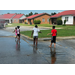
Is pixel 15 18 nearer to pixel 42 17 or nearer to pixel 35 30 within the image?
pixel 42 17

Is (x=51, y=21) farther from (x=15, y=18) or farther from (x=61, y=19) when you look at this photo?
(x=15, y=18)

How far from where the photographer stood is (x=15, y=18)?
87.2 meters

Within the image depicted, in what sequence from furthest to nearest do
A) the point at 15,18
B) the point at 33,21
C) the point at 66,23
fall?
the point at 15,18 < the point at 33,21 < the point at 66,23

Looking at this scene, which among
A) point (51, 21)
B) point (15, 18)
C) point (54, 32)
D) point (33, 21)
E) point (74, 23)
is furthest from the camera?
point (15, 18)

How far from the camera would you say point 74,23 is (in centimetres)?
3838

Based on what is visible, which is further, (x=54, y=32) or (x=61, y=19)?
(x=61, y=19)
